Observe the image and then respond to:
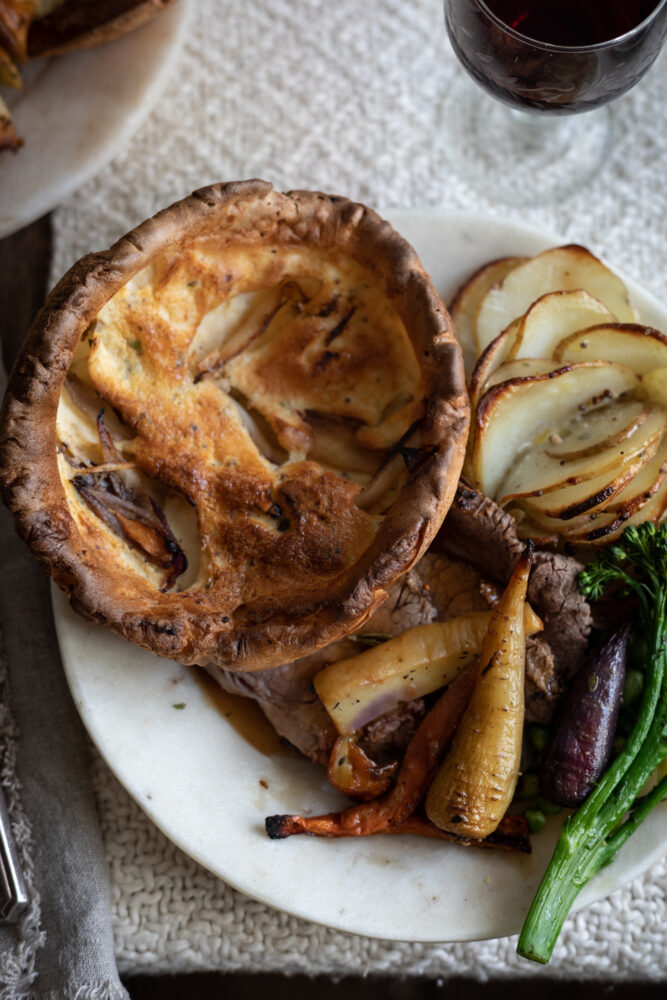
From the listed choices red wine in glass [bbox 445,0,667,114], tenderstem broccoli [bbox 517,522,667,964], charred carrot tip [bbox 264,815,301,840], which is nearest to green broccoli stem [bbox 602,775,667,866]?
tenderstem broccoli [bbox 517,522,667,964]

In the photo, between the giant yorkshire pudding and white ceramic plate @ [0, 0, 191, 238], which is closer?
the giant yorkshire pudding

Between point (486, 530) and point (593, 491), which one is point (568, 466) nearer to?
point (593, 491)

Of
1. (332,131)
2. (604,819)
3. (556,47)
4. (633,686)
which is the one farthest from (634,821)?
(332,131)

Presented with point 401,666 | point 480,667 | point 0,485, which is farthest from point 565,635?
point 0,485

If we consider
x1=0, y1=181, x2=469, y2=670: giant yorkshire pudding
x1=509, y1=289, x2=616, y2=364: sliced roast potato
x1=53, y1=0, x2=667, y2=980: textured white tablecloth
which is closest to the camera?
x1=0, y1=181, x2=469, y2=670: giant yorkshire pudding

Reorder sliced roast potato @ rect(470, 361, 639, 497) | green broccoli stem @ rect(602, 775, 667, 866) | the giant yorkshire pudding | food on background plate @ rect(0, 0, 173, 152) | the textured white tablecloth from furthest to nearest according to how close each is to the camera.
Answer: the textured white tablecloth, food on background plate @ rect(0, 0, 173, 152), sliced roast potato @ rect(470, 361, 639, 497), green broccoli stem @ rect(602, 775, 667, 866), the giant yorkshire pudding

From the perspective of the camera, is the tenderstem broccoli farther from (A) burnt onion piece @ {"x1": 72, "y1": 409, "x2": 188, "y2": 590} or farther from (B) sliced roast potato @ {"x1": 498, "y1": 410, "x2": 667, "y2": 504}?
(A) burnt onion piece @ {"x1": 72, "y1": 409, "x2": 188, "y2": 590}

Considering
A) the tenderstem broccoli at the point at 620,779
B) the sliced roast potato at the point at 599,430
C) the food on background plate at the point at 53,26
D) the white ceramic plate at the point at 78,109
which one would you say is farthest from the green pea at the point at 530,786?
the food on background plate at the point at 53,26
